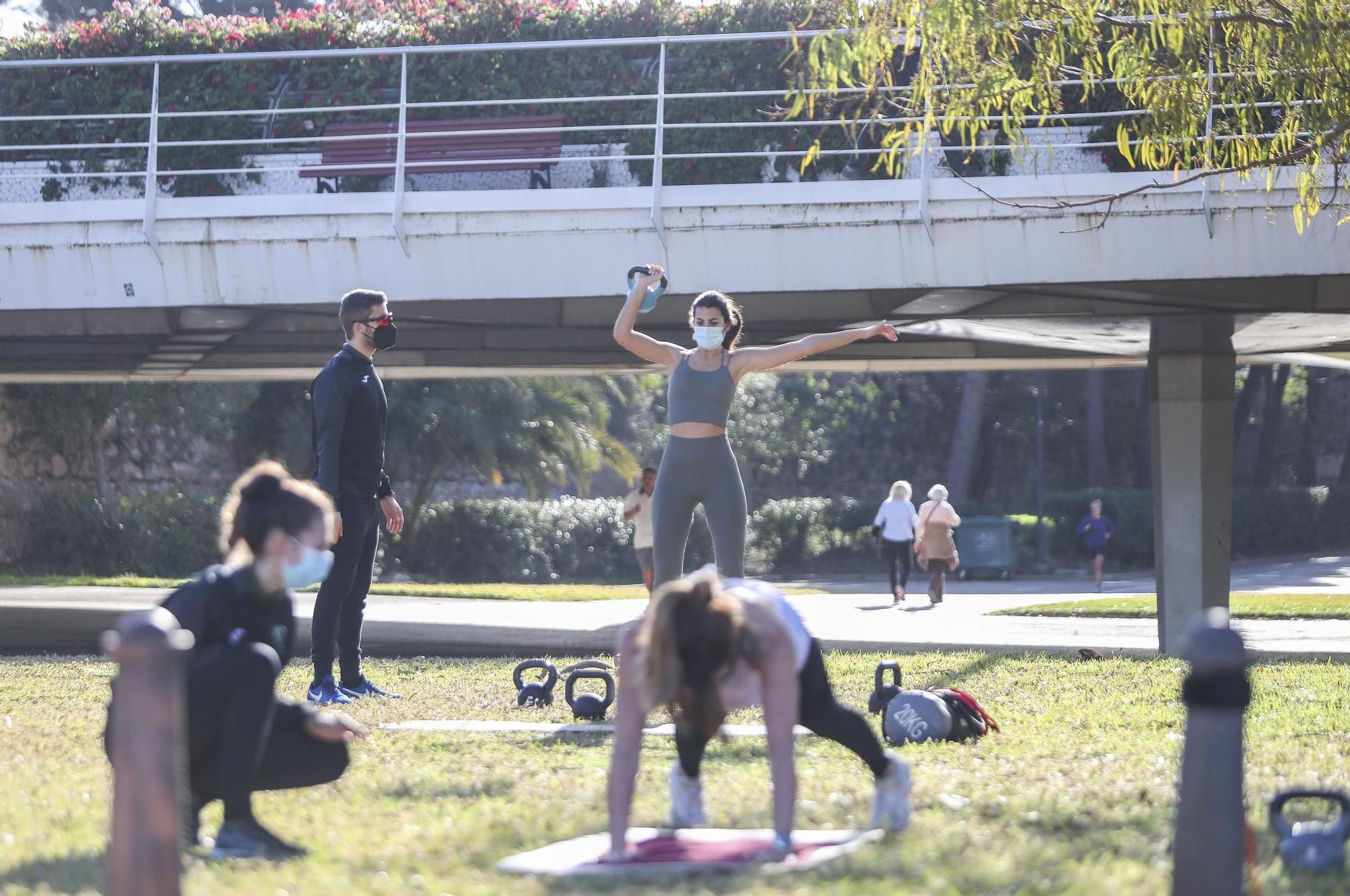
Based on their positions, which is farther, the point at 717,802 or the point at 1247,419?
the point at 1247,419

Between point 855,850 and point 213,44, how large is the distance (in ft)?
46.0

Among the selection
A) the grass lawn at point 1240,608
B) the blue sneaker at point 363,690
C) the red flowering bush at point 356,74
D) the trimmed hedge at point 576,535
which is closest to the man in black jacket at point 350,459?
the blue sneaker at point 363,690

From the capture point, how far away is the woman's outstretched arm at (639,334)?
22.6 feet

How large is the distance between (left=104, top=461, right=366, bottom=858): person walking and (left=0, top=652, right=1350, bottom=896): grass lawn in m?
0.20

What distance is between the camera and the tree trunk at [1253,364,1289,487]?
141 feet

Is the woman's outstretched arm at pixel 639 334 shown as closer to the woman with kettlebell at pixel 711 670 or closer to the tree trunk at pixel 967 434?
→ the woman with kettlebell at pixel 711 670

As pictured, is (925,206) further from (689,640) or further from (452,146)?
(689,640)

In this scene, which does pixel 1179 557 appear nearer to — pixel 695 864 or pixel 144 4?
pixel 695 864

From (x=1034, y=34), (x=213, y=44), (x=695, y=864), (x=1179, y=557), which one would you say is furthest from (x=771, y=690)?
(x=213, y=44)

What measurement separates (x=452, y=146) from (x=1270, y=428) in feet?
113

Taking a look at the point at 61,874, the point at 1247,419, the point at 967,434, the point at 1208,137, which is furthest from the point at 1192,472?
the point at 1247,419

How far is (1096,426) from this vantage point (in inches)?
1721

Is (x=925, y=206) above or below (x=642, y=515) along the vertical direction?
above

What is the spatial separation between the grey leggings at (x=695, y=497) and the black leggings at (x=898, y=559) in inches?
587
